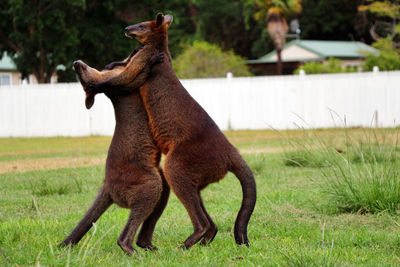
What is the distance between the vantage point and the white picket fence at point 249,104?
70.5ft

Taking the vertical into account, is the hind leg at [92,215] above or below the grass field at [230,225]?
above

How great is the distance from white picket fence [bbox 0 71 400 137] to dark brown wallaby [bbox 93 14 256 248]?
1629cm

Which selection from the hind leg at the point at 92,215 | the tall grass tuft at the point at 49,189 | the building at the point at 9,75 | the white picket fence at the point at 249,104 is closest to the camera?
the hind leg at the point at 92,215

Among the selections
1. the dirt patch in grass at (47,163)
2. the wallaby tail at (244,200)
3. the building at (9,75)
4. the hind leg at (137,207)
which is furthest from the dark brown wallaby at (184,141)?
the building at (9,75)

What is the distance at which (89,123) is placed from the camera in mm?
22516

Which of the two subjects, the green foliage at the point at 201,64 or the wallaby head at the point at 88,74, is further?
the green foliage at the point at 201,64

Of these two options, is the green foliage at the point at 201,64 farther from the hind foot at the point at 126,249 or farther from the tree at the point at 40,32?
the hind foot at the point at 126,249

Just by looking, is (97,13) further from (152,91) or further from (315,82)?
(152,91)

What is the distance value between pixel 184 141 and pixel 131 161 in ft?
1.40

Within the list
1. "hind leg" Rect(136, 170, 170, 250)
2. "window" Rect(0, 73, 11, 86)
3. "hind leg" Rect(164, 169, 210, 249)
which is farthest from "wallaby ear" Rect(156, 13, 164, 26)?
"window" Rect(0, 73, 11, 86)

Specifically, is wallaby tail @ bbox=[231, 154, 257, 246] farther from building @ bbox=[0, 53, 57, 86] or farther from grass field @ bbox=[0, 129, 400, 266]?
building @ bbox=[0, 53, 57, 86]

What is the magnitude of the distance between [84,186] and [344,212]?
13.7 feet

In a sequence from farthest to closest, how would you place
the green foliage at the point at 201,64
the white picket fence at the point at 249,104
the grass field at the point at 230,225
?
the green foliage at the point at 201,64 → the white picket fence at the point at 249,104 → the grass field at the point at 230,225

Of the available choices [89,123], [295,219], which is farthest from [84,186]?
[89,123]
